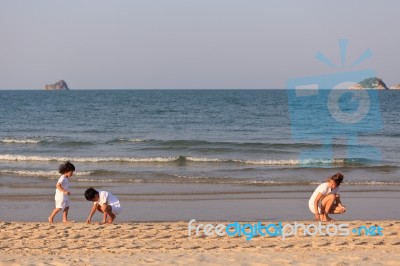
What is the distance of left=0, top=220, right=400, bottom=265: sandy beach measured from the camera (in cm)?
794

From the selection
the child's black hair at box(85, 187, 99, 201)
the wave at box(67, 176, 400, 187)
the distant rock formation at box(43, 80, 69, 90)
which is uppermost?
the distant rock formation at box(43, 80, 69, 90)

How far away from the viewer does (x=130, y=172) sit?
20125 millimetres

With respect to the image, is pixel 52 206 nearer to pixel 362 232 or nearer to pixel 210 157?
pixel 362 232

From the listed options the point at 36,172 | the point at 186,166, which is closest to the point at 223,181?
the point at 186,166

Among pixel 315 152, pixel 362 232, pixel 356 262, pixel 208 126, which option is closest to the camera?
pixel 356 262

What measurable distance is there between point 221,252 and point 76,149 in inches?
777

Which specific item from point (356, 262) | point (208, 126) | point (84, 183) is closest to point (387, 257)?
point (356, 262)

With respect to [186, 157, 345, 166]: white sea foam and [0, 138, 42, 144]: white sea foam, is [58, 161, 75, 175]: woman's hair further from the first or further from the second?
[0, 138, 42, 144]: white sea foam

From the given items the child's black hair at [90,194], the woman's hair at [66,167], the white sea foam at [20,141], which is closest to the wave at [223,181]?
the woman's hair at [66,167]

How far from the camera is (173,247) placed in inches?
349

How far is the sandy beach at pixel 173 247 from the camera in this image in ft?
26.1

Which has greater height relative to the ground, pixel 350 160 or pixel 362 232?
pixel 350 160

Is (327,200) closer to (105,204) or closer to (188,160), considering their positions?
(105,204)

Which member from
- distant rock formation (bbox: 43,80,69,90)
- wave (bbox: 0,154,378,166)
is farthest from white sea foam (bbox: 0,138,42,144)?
distant rock formation (bbox: 43,80,69,90)
